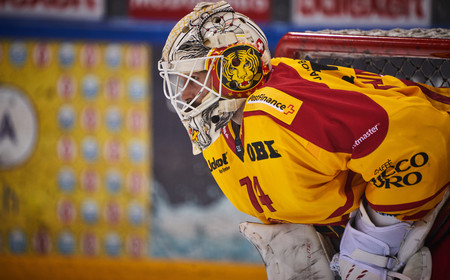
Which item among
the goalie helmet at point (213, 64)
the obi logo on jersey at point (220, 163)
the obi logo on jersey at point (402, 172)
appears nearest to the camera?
the obi logo on jersey at point (402, 172)

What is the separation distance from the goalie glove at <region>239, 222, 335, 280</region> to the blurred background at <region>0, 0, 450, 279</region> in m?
1.69

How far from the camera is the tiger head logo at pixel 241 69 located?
137cm

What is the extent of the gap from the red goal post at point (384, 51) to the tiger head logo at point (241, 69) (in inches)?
13.7

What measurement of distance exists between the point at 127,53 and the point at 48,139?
28.1 inches

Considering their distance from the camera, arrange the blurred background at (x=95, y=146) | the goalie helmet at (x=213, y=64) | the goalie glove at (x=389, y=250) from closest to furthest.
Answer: the goalie glove at (x=389, y=250), the goalie helmet at (x=213, y=64), the blurred background at (x=95, y=146)

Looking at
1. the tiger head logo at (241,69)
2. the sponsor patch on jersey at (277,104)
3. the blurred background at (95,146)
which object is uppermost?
the tiger head logo at (241,69)

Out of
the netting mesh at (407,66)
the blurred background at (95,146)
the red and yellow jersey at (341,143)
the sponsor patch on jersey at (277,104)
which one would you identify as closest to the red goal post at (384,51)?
the netting mesh at (407,66)

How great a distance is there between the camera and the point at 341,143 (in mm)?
1173

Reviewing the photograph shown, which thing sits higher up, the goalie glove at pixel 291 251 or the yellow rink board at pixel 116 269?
the goalie glove at pixel 291 251

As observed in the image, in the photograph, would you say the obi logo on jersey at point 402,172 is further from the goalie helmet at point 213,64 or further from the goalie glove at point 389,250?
the goalie helmet at point 213,64

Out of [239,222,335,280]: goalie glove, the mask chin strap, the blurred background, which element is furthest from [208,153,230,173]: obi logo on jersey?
the blurred background

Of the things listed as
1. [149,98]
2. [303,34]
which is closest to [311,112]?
[303,34]

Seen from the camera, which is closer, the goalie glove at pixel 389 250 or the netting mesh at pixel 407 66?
the goalie glove at pixel 389 250

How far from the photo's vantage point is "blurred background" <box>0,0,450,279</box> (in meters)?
3.19
